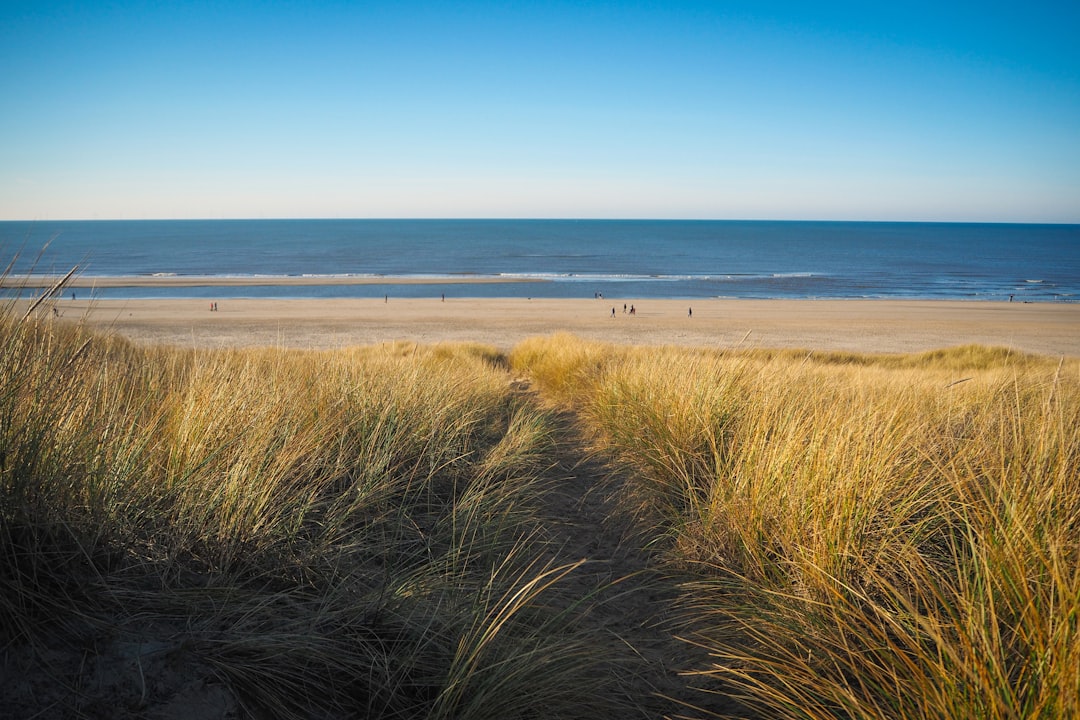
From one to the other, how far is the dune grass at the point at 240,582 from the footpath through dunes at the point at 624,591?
0.18 metres

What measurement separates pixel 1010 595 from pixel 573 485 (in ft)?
11.6

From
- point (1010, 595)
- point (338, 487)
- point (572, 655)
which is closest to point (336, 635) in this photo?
point (572, 655)

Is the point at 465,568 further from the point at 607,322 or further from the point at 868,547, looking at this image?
the point at 607,322

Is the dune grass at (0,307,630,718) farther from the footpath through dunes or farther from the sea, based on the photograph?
the sea

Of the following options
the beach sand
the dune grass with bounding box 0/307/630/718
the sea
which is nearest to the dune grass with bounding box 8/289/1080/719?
the dune grass with bounding box 0/307/630/718

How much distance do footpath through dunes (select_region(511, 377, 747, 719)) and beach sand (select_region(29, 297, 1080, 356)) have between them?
19.6 metres

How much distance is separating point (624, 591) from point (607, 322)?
101 ft

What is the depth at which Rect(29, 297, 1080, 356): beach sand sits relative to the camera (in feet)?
88.4

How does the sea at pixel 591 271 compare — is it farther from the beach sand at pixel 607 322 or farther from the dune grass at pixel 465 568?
the dune grass at pixel 465 568

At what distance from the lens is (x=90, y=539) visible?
93.4 inches

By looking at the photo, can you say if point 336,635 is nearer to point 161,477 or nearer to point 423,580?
point 423,580

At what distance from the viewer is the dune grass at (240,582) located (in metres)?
2.12

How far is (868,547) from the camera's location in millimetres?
3102

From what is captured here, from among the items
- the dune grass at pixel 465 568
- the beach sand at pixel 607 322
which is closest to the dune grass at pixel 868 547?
the dune grass at pixel 465 568
